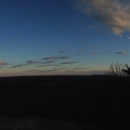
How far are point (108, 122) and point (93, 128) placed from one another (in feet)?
3.52

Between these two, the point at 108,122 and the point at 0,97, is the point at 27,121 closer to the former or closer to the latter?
the point at 108,122

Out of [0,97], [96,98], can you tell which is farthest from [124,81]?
[0,97]

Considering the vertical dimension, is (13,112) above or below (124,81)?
below

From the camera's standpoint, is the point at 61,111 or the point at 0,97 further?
the point at 0,97

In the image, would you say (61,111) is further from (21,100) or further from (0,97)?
(0,97)

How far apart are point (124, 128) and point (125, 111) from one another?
0.88 metres

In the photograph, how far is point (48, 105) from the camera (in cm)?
2202

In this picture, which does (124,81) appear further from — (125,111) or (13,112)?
(13,112)

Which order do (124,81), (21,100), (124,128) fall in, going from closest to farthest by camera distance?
1. (124,128)
2. (124,81)
3. (21,100)

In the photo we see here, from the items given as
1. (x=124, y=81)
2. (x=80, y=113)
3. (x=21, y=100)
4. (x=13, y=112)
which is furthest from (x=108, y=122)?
(x=21, y=100)

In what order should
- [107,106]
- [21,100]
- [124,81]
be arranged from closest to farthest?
[107,106] < [124,81] < [21,100]

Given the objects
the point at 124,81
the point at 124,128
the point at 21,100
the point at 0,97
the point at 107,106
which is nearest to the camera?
the point at 124,128

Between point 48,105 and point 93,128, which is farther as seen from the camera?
point 48,105

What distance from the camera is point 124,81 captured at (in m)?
21.2
